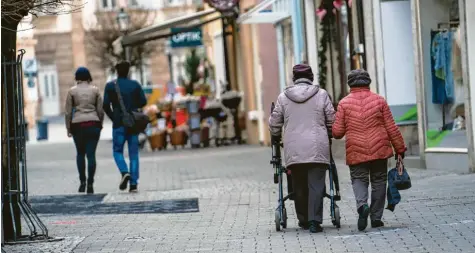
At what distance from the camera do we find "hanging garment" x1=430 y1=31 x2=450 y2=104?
803 inches

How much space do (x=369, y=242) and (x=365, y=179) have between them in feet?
4.61

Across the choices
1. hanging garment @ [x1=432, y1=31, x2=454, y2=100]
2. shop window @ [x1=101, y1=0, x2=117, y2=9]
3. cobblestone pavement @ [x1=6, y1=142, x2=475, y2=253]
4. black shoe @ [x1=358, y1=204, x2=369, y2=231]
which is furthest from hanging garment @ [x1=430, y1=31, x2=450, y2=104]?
shop window @ [x1=101, y1=0, x2=117, y2=9]

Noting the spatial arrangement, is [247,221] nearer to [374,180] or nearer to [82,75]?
[374,180]

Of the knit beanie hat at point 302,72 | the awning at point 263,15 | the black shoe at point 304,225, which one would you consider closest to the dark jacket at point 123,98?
the knit beanie hat at point 302,72

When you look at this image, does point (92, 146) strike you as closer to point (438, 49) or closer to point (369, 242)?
point (438, 49)

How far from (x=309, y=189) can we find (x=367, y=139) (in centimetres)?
70

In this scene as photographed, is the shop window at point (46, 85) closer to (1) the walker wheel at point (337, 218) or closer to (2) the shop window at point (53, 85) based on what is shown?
(2) the shop window at point (53, 85)

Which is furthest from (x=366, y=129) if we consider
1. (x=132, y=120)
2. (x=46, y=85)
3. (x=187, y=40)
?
(x=46, y=85)

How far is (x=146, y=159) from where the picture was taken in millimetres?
31781

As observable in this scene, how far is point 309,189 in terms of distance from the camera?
1306cm

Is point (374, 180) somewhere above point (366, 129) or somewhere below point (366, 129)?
below

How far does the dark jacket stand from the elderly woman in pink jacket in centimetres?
673

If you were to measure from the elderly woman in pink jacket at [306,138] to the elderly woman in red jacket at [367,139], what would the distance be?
0.16 metres

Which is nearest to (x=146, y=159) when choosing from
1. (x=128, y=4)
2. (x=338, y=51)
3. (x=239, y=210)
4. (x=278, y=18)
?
(x=278, y=18)
